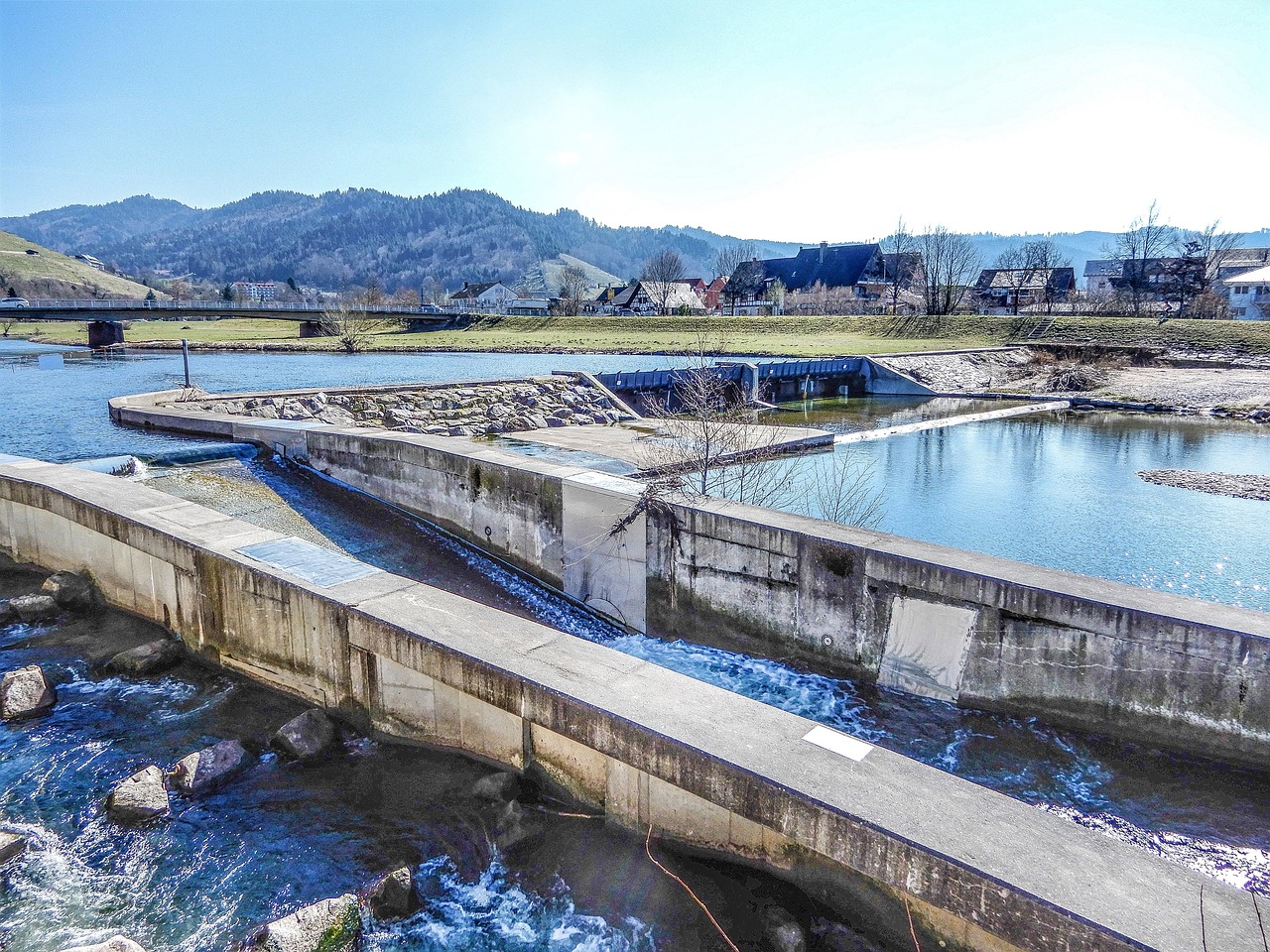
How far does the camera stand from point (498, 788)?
6.55m

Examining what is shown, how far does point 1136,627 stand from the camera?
8.02m

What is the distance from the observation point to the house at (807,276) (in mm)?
104688

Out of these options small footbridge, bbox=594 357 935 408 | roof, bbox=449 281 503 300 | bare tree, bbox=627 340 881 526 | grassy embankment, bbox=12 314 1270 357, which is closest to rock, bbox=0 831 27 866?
bare tree, bbox=627 340 881 526

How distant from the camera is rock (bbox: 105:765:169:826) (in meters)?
6.61

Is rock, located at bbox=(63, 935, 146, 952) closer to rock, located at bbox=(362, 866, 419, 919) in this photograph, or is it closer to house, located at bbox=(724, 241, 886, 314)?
rock, located at bbox=(362, 866, 419, 919)

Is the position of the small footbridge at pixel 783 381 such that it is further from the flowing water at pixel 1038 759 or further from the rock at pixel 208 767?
the rock at pixel 208 767

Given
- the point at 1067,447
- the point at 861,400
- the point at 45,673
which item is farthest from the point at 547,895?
the point at 861,400

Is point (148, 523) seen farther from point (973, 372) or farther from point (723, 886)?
point (973, 372)

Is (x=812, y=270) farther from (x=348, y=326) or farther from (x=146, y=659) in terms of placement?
(x=146, y=659)

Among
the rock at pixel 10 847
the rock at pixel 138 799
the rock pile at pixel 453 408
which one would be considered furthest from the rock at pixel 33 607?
the rock pile at pixel 453 408

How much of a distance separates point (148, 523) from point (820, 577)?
9.11 m

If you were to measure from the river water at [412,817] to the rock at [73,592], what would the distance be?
76 cm

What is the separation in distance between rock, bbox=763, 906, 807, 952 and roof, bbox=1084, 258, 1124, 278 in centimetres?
11239

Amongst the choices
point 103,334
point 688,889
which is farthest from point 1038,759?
point 103,334
